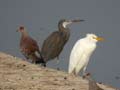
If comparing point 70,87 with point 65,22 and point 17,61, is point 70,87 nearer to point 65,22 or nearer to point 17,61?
point 17,61

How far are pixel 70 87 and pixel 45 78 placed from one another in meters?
0.63

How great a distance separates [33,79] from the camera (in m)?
8.21

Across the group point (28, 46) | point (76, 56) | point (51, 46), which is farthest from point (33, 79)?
point (51, 46)

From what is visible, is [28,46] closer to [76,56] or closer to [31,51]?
[31,51]

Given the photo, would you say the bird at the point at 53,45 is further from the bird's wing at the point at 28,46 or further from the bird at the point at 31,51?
the bird's wing at the point at 28,46

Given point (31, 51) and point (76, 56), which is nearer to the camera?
point (76, 56)

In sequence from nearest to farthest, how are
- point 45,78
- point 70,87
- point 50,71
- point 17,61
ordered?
1. point 70,87
2. point 45,78
3. point 50,71
4. point 17,61

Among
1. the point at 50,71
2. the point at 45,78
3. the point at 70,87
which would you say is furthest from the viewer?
the point at 50,71

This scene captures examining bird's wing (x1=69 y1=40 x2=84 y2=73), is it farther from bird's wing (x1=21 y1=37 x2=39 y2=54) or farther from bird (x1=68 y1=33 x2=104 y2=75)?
bird's wing (x1=21 y1=37 x2=39 y2=54)

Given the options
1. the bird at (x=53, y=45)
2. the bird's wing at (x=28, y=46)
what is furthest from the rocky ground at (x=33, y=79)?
the bird at (x=53, y=45)

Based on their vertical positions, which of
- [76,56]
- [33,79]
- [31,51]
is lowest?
[33,79]

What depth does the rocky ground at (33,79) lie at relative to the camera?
7.73m

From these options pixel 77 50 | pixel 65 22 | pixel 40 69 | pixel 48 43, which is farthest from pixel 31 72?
pixel 65 22

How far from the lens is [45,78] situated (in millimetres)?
8352
